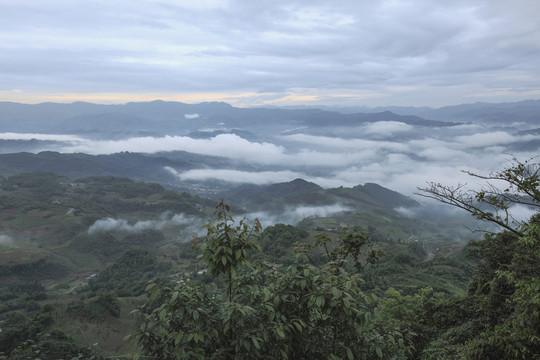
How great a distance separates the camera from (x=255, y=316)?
206 inches

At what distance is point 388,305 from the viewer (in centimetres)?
3023

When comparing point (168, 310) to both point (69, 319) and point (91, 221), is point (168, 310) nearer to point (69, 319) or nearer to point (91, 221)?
point (69, 319)

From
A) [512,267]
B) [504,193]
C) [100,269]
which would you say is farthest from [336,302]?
[100,269]

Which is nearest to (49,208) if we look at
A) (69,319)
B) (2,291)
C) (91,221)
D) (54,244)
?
(91,221)

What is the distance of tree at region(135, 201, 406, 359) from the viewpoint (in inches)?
196

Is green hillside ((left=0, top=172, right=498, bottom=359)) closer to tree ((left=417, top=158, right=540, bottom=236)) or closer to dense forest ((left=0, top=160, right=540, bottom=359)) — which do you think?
dense forest ((left=0, top=160, right=540, bottom=359))

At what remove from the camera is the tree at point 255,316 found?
16.4 ft

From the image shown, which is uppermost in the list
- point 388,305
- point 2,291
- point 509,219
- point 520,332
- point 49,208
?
point 509,219

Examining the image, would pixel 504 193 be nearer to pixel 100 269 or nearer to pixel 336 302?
pixel 336 302

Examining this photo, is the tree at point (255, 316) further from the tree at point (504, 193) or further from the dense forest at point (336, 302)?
the tree at point (504, 193)

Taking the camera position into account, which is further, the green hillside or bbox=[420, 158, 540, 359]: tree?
the green hillside

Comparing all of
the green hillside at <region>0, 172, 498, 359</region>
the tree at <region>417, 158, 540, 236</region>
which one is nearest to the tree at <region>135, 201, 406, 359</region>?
the green hillside at <region>0, 172, 498, 359</region>

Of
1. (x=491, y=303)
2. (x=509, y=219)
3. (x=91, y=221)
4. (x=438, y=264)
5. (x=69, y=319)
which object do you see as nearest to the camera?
(x=509, y=219)

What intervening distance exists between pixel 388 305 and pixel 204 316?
3015 cm
